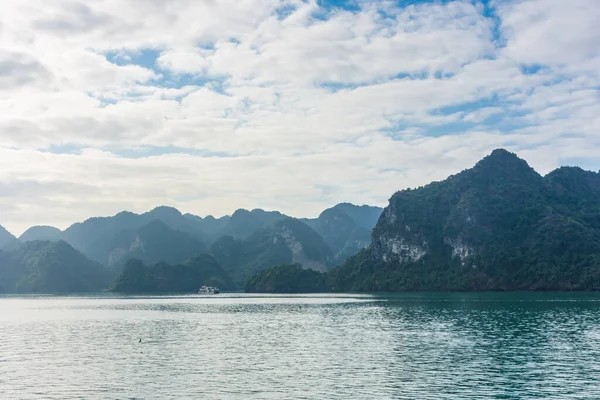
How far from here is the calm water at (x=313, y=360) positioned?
54719 mm

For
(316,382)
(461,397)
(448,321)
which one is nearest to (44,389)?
(316,382)

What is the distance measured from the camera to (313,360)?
72188 millimetres

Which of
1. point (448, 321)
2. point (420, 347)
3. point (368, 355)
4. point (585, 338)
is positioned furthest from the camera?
point (448, 321)

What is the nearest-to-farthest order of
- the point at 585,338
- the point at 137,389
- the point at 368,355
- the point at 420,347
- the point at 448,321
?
the point at 137,389
the point at 368,355
the point at 420,347
the point at 585,338
the point at 448,321

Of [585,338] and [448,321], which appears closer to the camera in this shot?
[585,338]

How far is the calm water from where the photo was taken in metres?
54.7

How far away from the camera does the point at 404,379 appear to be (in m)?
58.8

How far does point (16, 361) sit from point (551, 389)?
62.8 metres

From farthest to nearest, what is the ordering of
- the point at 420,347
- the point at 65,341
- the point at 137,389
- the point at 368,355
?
the point at 65,341
the point at 420,347
the point at 368,355
the point at 137,389

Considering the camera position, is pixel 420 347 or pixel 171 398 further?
pixel 420 347

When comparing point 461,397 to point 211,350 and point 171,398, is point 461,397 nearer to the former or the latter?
point 171,398

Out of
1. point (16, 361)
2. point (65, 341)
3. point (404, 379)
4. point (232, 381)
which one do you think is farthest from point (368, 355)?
point (65, 341)

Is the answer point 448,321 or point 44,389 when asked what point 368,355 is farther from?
point 448,321

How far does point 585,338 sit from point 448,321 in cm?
3555
